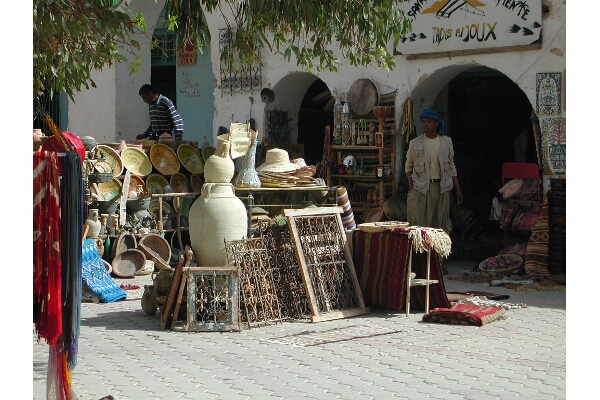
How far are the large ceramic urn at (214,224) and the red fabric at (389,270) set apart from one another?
4.17ft

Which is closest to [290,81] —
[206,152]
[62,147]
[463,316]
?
[206,152]

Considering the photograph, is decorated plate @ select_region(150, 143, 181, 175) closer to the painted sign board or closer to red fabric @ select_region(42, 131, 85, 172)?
the painted sign board

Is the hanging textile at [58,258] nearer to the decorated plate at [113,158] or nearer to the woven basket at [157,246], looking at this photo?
the woven basket at [157,246]

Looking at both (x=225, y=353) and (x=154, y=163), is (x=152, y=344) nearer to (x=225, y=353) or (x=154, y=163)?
(x=225, y=353)

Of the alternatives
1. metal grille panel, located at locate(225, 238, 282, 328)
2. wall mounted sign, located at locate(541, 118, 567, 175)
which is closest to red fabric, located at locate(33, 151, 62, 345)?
metal grille panel, located at locate(225, 238, 282, 328)

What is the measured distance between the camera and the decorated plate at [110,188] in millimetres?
11586

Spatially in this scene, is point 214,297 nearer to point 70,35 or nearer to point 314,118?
point 70,35

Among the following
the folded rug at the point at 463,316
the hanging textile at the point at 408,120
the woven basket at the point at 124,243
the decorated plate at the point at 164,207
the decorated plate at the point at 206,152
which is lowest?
the folded rug at the point at 463,316

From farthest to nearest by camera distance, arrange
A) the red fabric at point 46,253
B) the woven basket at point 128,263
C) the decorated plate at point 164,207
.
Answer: the decorated plate at point 164,207 → the woven basket at point 128,263 → the red fabric at point 46,253

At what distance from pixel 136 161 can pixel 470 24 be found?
4.88 meters

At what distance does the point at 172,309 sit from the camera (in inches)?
308

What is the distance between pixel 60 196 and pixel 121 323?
3.35 m

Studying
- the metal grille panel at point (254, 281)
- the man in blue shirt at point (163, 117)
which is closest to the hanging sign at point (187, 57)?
the man in blue shirt at point (163, 117)

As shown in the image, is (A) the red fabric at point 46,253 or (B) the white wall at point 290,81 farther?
(B) the white wall at point 290,81
